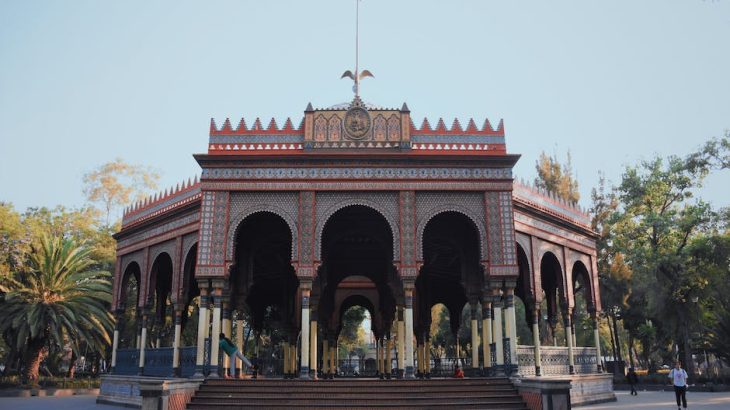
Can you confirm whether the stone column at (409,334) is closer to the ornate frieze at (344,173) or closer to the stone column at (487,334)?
the stone column at (487,334)

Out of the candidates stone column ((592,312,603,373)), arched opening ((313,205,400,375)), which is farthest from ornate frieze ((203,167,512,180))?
stone column ((592,312,603,373))

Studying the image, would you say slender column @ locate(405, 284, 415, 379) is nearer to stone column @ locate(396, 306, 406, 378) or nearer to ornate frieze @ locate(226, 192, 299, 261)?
stone column @ locate(396, 306, 406, 378)

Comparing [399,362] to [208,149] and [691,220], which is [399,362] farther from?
[691,220]

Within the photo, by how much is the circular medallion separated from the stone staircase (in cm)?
677

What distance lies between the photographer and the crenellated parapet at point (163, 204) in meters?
18.7

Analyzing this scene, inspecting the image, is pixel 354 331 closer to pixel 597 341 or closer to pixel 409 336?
pixel 597 341

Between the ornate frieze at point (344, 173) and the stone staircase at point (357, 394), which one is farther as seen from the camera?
the ornate frieze at point (344, 173)

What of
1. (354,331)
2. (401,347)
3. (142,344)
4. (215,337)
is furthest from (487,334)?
(354,331)

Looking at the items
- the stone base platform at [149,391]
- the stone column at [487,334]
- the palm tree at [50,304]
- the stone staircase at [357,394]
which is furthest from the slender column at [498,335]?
the palm tree at [50,304]

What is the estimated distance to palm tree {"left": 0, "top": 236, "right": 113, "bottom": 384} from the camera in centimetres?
2294

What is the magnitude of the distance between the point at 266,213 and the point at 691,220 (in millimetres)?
19860

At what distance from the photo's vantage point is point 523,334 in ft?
129

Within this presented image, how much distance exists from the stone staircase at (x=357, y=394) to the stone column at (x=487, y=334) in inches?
106

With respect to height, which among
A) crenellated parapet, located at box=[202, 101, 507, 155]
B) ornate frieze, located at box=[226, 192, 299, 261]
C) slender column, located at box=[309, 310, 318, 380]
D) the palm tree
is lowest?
slender column, located at box=[309, 310, 318, 380]
